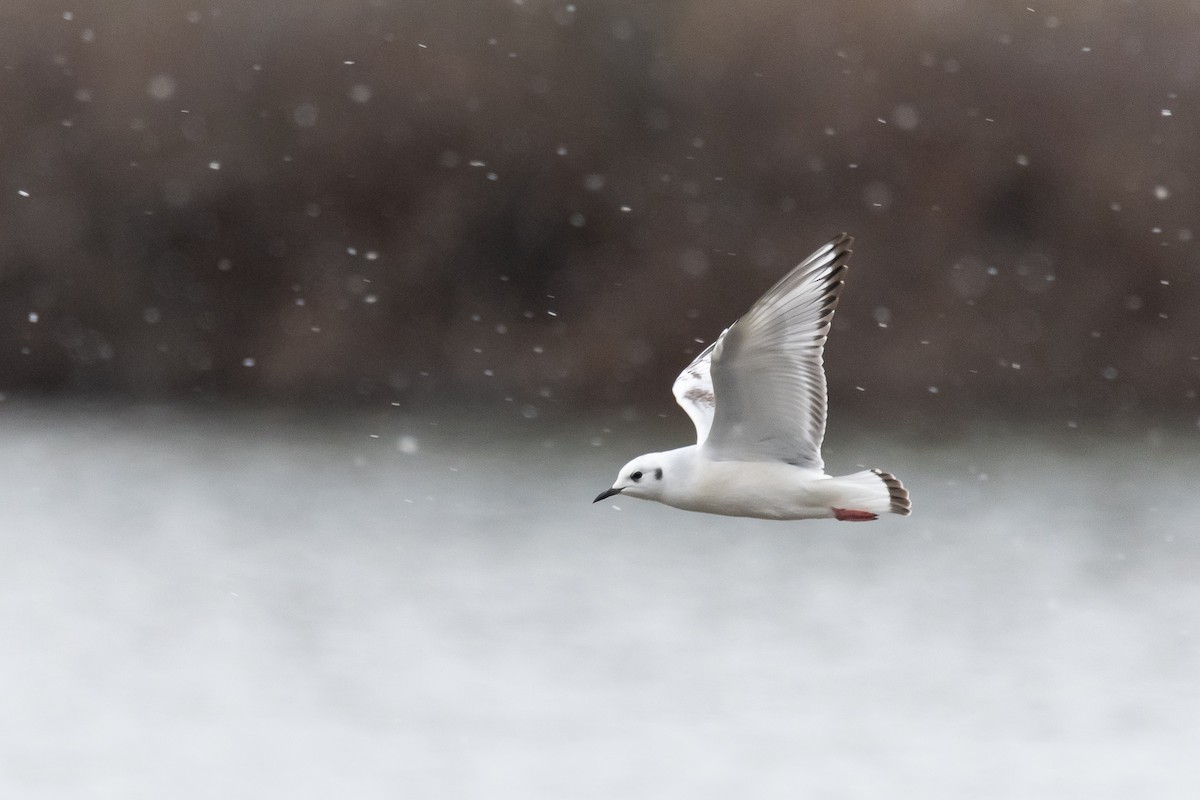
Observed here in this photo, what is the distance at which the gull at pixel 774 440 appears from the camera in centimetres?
692

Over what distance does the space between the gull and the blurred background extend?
9.45 meters

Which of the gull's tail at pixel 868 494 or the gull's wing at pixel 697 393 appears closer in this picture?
the gull's tail at pixel 868 494

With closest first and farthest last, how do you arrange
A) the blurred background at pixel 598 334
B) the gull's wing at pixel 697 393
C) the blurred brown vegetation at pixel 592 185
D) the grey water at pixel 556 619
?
the gull's wing at pixel 697 393 → the grey water at pixel 556 619 → the blurred background at pixel 598 334 → the blurred brown vegetation at pixel 592 185

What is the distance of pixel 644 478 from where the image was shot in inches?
283

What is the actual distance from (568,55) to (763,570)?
22.0ft

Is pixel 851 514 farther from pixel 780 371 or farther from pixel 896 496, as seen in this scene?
pixel 780 371

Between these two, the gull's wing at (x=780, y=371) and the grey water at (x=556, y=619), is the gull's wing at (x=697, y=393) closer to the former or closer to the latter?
the gull's wing at (x=780, y=371)

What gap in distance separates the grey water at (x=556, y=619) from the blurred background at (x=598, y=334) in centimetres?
7

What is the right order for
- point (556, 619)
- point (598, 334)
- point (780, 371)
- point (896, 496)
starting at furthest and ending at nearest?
point (556, 619), point (598, 334), point (896, 496), point (780, 371)

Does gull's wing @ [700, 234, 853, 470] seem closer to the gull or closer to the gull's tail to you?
the gull

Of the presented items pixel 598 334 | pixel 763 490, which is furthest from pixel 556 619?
pixel 763 490

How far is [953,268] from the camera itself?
61.1 feet

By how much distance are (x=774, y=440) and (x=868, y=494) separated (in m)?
0.41

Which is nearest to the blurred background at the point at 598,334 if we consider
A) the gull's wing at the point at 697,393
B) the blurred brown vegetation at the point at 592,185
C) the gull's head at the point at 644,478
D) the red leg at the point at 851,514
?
the blurred brown vegetation at the point at 592,185
